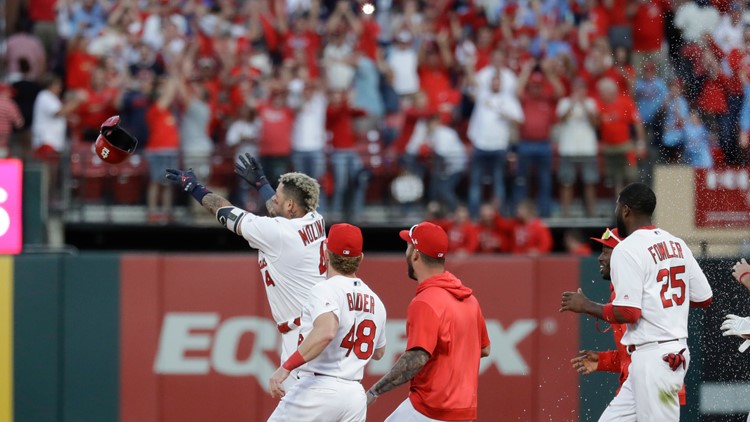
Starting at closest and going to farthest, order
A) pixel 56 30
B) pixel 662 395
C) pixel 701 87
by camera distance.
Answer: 1. pixel 662 395
2. pixel 701 87
3. pixel 56 30

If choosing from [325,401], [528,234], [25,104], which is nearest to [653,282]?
[325,401]

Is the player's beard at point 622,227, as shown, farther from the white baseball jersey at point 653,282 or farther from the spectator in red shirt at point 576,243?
the spectator in red shirt at point 576,243

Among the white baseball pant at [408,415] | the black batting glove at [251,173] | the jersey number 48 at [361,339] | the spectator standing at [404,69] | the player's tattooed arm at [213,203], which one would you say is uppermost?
the spectator standing at [404,69]

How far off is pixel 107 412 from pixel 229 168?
157 inches

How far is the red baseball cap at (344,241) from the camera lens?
23.1 feet

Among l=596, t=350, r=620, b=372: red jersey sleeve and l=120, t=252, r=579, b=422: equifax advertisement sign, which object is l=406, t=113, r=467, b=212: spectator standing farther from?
l=596, t=350, r=620, b=372: red jersey sleeve

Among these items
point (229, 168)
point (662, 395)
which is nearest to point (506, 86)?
point (229, 168)

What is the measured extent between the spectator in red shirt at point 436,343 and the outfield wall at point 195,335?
4055 mm

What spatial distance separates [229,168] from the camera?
14195 mm

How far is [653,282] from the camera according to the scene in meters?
7.27

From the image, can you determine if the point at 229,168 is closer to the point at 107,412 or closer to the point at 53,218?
the point at 53,218

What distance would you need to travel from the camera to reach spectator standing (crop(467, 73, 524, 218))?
45.8ft

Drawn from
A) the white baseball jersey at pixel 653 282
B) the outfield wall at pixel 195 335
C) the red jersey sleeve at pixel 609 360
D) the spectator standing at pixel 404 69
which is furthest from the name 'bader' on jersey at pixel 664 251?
the spectator standing at pixel 404 69

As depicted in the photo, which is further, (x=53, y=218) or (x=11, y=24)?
(x=11, y=24)
